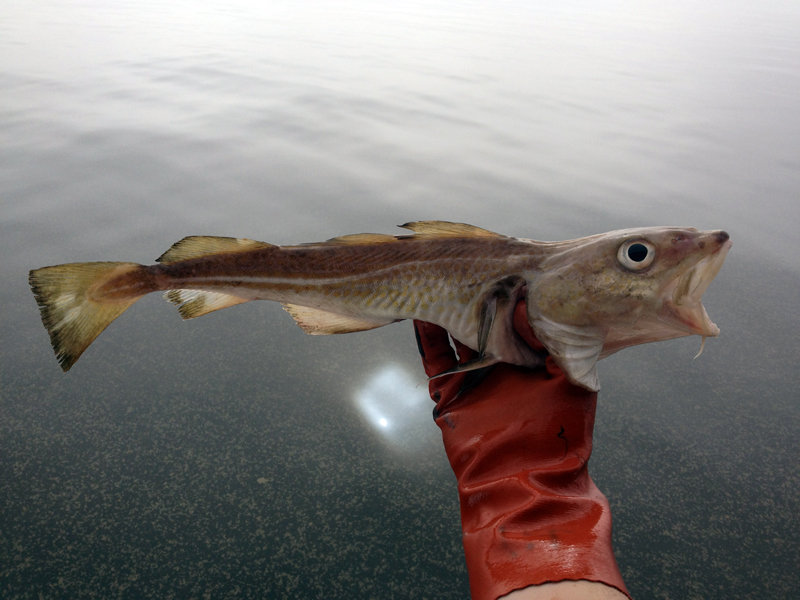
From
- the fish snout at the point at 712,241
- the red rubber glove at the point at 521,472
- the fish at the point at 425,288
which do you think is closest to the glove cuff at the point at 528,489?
the red rubber glove at the point at 521,472

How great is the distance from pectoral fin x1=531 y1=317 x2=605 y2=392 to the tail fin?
1.44 metres

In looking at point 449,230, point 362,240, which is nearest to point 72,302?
point 362,240

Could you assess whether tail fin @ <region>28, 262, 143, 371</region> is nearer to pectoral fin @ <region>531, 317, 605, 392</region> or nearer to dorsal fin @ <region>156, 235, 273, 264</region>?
dorsal fin @ <region>156, 235, 273, 264</region>

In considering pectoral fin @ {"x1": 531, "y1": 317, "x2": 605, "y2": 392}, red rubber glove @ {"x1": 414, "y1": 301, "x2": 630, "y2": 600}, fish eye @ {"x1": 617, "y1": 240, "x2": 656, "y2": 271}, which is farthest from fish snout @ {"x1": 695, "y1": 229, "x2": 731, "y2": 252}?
red rubber glove @ {"x1": 414, "y1": 301, "x2": 630, "y2": 600}

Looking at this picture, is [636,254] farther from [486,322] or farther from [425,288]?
[425,288]

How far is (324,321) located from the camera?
2008 millimetres

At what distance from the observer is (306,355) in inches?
110

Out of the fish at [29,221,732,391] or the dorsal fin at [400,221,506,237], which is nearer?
the fish at [29,221,732,391]

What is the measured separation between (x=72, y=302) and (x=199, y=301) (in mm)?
423

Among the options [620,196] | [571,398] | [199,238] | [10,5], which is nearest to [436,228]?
[571,398]

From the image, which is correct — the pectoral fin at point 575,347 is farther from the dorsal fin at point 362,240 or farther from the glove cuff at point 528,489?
the dorsal fin at point 362,240

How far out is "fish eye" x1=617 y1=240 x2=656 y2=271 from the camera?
1.50 meters

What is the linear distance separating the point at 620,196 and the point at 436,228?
340 cm

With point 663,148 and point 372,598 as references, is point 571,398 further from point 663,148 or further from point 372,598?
point 663,148
